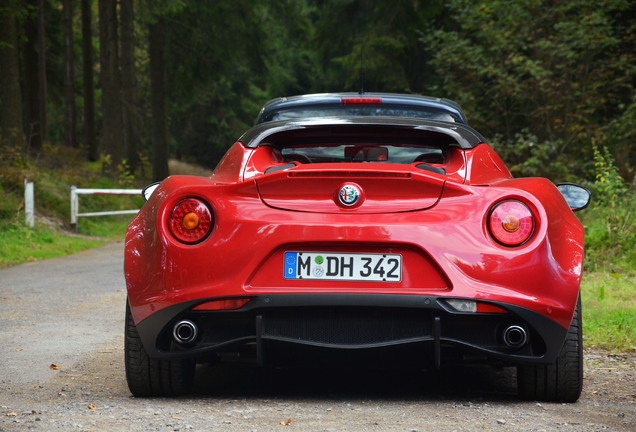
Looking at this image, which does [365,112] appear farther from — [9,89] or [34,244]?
[9,89]

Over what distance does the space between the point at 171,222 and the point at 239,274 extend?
407mm

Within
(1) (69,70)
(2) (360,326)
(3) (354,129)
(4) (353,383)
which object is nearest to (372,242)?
(2) (360,326)

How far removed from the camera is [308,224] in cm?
408

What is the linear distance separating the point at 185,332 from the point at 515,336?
1.42 metres

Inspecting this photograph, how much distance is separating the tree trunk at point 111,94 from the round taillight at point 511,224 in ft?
77.0

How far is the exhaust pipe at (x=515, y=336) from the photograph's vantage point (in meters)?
4.11

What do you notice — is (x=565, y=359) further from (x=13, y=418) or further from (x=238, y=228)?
(x=13, y=418)

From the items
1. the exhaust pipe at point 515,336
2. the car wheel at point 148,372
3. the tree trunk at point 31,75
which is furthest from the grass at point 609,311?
the tree trunk at point 31,75

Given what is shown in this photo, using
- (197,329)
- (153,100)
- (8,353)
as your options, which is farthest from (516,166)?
(153,100)

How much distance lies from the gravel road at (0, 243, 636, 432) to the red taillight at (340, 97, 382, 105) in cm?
159

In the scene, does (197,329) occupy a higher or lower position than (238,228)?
lower

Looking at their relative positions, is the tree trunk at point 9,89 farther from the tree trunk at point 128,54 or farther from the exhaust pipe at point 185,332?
the exhaust pipe at point 185,332

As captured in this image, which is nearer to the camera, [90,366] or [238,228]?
[238,228]

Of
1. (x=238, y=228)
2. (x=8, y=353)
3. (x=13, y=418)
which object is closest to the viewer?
(x=13, y=418)
